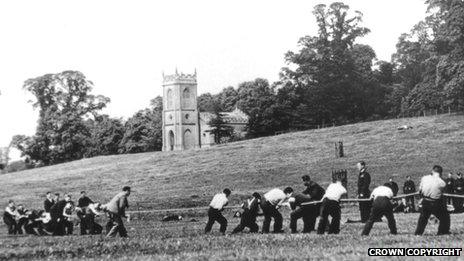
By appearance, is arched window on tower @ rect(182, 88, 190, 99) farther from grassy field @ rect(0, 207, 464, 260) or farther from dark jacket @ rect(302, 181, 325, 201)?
grassy field @ rect(0, 207, 464, 260)

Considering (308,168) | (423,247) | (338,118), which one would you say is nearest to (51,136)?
(338,118)

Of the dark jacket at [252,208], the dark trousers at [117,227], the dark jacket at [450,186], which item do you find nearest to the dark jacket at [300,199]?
the dark jacket at [252,208]

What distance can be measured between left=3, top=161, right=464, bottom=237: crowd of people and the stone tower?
100040 millimetres

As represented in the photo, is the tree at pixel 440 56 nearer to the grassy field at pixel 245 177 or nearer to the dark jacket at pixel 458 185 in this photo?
the grassy field at pixel 245 177

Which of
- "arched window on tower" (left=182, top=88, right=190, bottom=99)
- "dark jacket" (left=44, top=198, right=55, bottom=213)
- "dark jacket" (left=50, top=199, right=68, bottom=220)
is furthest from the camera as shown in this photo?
"arched window on tower" (left=182, top=88, right=190, bottom=99)

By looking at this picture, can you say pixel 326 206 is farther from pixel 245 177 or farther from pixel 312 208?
pixel 245 177

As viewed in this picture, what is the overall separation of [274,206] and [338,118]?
2899 inches

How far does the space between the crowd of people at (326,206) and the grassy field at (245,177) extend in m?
0.98

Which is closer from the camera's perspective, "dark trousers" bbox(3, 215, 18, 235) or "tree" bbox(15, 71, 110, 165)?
"dark trousers" bbox(3, 215, 18, 235)

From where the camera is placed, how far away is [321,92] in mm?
94438

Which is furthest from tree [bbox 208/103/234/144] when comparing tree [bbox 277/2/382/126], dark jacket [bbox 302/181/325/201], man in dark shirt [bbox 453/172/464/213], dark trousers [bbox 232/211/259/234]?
dark jacket [bbox 302/181/325/201]

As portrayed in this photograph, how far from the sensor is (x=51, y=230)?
3055 centimetres

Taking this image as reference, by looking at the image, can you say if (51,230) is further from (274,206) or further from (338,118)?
(338,118)

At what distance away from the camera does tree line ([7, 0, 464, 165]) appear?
72.0m
